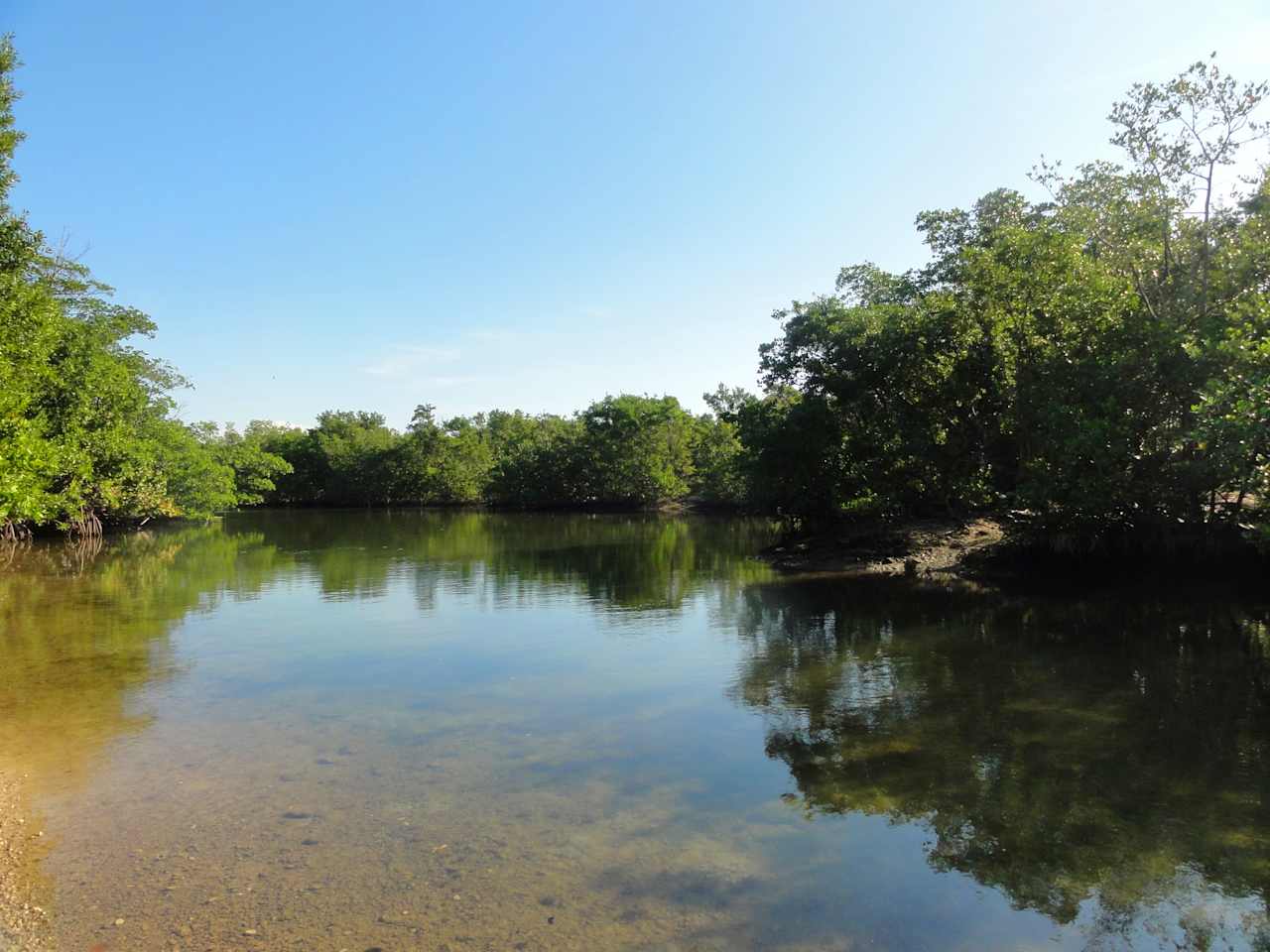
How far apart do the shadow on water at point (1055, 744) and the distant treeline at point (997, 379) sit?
3.81 metres

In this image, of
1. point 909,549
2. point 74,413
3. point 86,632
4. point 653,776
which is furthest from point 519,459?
point 653,776

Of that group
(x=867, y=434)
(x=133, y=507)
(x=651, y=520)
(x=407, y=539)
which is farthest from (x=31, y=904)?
(x=651, y=520)

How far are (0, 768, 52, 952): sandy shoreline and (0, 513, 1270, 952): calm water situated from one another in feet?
0.63

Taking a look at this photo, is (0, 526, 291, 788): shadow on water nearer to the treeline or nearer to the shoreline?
the shoreline

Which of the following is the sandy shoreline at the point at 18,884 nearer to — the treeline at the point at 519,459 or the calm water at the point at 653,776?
the calm water at the point at 653,776

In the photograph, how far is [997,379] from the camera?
25781 millimetres

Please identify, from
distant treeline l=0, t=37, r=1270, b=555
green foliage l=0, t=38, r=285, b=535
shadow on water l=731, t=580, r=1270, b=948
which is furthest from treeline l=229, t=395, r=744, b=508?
shadow on water l=731, t=580, r=1270, b=948

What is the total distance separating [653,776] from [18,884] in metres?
5.97

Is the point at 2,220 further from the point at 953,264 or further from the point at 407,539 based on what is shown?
the point at 953,264

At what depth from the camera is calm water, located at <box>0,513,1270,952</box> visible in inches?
239

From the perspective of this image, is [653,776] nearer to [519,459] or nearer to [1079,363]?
[1079,363]

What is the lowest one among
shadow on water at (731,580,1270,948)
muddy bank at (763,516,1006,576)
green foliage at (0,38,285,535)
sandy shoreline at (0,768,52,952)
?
sandy shoreline at (0,768,52,952)

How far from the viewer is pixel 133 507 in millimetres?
42188


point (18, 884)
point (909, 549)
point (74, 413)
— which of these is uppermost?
point (74, 413)
